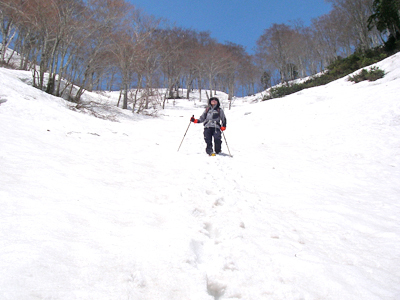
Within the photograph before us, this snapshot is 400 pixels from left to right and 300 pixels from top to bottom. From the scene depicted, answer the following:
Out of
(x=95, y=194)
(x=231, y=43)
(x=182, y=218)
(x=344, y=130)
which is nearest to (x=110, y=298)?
(x=182, y=218)

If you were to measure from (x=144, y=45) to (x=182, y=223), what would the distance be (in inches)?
739

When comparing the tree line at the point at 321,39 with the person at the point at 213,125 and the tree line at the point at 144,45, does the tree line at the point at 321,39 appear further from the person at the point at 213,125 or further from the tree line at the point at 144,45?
the person at the point at 213,125

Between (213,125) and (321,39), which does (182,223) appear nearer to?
(213,125)

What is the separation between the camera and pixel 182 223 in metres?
2.31

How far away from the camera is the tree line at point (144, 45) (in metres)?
11.7

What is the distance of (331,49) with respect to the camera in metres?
34.7

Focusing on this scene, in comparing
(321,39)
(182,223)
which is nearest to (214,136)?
(182,223)

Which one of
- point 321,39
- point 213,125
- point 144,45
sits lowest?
point 213,125

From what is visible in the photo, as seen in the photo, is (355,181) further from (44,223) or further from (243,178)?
(44,223)

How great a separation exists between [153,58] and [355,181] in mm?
20311

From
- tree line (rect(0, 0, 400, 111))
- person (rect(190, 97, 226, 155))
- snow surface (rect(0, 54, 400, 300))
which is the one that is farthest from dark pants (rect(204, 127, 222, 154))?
tree line (rect(0, 0, 400, 111))

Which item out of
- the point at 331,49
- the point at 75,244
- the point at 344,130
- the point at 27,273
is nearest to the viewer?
the point at 27,273

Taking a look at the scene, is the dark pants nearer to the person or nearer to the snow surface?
the person

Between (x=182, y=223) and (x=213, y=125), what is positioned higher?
(x=213, y=125)
